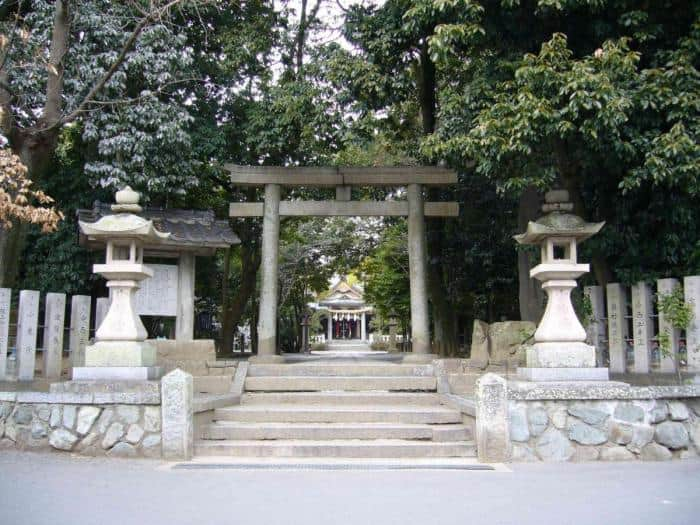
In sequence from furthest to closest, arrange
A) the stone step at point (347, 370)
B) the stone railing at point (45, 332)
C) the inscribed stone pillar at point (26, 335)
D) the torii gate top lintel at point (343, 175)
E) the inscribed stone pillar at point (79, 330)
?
the torii gate top lintel at point (343, 175), the inscribed stone pillar at point (79, 330), the stone step at point (347, 370), the inscribed stone pillar at point (26, 335), the stone railing at point (45, 332)

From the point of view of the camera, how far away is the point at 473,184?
1619 cm

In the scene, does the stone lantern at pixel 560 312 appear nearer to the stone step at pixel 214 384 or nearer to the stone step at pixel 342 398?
the stone step at pixel 342 398

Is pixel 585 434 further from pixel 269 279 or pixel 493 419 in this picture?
pixel 269 279

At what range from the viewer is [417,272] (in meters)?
12.7

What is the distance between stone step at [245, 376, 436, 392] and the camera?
33.9 feet

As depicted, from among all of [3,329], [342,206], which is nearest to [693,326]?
[342,206]

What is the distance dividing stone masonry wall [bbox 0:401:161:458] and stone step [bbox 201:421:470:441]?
0.84 m

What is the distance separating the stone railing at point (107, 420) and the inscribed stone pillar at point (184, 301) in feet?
13.0

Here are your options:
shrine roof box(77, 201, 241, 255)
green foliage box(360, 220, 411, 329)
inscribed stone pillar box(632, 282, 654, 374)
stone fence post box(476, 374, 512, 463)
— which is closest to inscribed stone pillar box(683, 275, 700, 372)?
inscribed stone pillar box(632, 282, 654, 374)

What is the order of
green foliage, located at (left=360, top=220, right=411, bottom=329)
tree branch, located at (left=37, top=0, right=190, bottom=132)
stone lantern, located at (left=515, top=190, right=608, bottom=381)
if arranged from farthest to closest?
green foliage, located at (left=360, top=220, right=411, bottom=329) → tree branch, located at (left=37, top=0, right=190, bottom=132) → stone lantern, located at (left=515, top=190, right=608, bottom=381)

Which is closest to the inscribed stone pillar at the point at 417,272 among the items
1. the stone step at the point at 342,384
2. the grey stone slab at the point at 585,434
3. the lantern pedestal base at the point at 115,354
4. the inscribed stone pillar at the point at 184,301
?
the stone step at the point at 342,384

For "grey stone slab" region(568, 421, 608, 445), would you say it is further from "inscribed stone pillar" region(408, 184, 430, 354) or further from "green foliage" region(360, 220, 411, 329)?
"green foliage" region(360, 220, 411, 329)

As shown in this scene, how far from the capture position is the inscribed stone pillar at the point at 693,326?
8.87 metres

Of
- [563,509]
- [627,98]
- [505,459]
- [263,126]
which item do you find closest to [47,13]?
[263,126]
